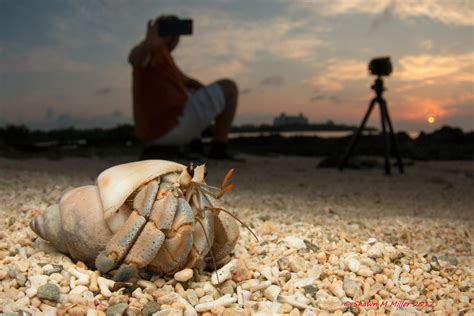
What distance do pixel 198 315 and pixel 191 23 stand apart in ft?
23.3

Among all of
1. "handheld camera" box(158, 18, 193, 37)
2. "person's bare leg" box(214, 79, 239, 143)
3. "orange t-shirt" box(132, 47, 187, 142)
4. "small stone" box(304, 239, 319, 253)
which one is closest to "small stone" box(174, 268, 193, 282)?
"small stone" box(304, 239, 319, 253)

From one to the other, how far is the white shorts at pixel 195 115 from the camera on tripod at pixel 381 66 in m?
2.95

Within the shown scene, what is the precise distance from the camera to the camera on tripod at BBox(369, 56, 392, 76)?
24.7 feet

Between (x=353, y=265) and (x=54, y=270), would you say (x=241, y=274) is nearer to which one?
(x=353, y=265)

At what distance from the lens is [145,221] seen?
2141 mm

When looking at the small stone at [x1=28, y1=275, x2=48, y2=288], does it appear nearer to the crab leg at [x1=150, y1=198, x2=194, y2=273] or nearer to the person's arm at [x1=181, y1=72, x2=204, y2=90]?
the crab leg at [x1=150, y1=198, x2=194, y2=273]

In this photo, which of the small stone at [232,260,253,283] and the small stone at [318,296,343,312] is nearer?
the small stone at [318,296,343,312]

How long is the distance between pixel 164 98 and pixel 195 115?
2.11 ft

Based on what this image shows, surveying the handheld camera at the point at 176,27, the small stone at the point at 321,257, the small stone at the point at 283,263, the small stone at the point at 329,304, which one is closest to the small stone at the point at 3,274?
the small stone at the point at 283,263

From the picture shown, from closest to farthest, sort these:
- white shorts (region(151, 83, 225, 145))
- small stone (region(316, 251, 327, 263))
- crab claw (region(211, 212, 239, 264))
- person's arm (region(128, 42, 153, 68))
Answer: crab claw (region(211, 212, 239, 264)) → small stone (region(316, 251, 327, 263)) → person's arm (region(128, 42, 153, 68)) → white shorts (region(151, 83, 225, 145))

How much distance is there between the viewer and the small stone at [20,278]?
2.14m

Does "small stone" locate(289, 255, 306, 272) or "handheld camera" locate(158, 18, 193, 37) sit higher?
"handheld camera" locate(158, 18, 193, 37)

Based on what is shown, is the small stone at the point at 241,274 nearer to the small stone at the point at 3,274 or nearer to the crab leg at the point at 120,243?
the crab leg at the point at 120,243

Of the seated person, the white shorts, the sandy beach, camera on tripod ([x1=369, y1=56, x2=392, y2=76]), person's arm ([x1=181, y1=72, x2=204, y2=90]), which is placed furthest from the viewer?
person's arm ([x1=181, y1=72, x2=204, y2=90])
